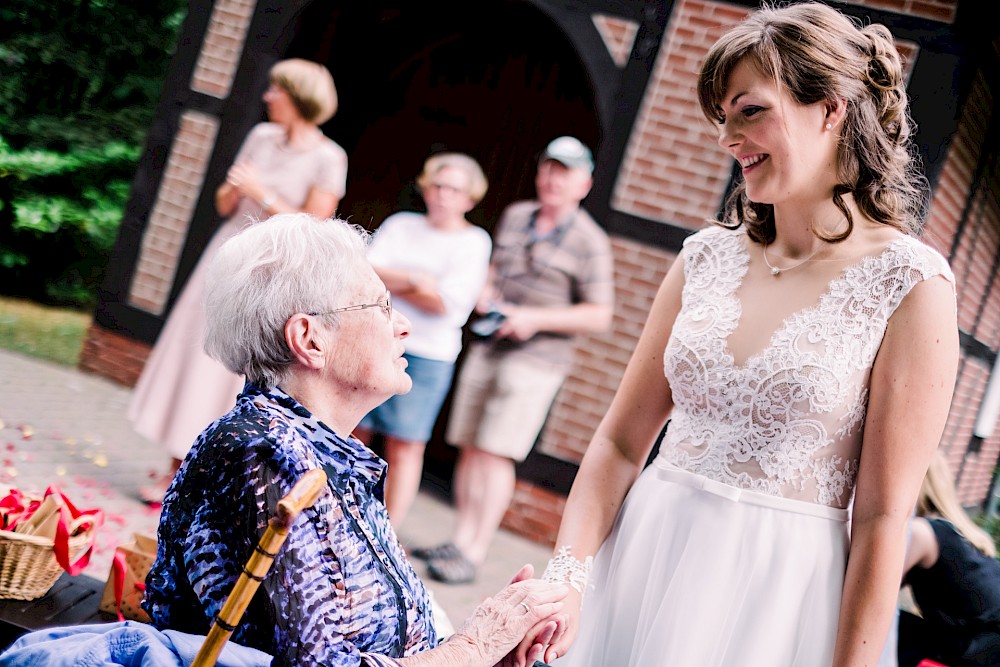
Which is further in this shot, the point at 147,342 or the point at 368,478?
the point at 147,342

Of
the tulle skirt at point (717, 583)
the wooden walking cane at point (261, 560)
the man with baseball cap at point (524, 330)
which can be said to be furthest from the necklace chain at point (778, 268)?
the man with baseball cap at point (524, 330)

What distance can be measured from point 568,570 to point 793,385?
0.56m

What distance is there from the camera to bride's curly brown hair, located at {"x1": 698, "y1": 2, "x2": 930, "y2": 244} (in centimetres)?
172

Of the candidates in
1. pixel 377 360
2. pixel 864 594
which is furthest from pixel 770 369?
pixel 377 360

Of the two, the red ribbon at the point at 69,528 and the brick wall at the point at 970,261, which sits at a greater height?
the brick wall at the point at 970,261

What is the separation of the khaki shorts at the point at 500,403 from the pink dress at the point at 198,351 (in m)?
1.15

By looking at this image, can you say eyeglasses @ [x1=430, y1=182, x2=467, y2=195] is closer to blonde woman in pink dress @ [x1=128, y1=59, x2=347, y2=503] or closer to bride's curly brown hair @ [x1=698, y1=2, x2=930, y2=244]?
blonde woman in pink dress @ [x1=128, y1=59, x2=347, y2=503]

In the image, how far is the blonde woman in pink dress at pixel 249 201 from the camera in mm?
4391

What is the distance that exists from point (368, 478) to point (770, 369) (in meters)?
0.76

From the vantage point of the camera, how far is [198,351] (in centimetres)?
439

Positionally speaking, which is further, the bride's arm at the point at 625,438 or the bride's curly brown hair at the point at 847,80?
the bride's arm at the point at 625,438

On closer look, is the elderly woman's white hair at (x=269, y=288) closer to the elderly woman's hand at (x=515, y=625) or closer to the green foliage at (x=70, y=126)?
the elderly woman's hand at (x=515, y=625)

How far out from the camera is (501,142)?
6426 mm

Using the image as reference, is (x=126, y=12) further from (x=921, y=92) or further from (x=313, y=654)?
(x=313, y=654)
